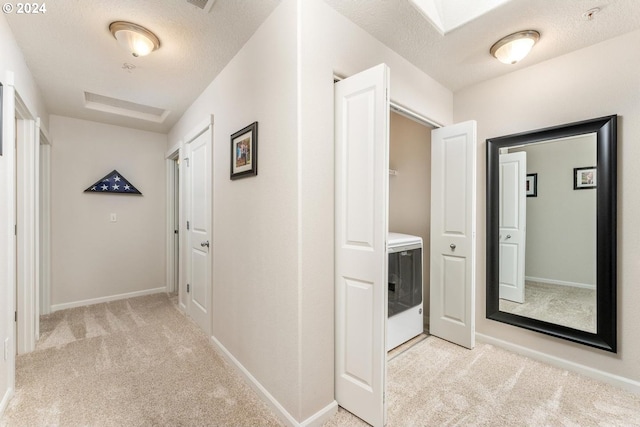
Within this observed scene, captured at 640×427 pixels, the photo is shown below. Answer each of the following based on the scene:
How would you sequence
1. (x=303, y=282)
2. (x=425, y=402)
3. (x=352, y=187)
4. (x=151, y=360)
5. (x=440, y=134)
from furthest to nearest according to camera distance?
(x=440, y=134) < (x=151, y=360) < (x=425, y=402) < (x=352, y=187) < (x=303, y=282)

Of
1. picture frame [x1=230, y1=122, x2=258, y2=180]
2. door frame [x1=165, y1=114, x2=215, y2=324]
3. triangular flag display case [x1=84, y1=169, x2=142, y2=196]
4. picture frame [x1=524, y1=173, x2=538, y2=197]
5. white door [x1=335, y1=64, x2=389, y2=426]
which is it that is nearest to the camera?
white door [x1=335, y1=64, x2=389, y2=426]

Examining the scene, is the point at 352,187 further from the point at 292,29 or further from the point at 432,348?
the point at 432,348

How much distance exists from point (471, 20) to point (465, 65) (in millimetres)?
578

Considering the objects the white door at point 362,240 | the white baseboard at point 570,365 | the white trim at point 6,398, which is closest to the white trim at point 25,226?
the white trim at point 6,398

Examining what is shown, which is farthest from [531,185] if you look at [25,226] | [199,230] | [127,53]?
[25,226]

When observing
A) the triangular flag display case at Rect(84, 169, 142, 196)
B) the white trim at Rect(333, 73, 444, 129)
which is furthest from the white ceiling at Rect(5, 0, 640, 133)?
the triangular flag display case at Rect(84, 169, 142, 196)

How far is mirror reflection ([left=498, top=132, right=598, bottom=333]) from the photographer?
6.93ft

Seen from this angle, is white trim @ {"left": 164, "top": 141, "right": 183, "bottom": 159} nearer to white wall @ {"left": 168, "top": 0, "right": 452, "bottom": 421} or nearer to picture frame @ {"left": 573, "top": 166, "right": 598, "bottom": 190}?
white wall @ {"left": 168, "top": 0, "right": 452, "bottom": 421}

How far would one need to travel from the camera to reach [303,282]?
5.07 ft

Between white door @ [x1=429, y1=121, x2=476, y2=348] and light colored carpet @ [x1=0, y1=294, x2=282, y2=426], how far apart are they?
1.78m

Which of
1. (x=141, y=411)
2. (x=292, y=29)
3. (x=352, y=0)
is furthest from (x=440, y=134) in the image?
(x=141, y=411)

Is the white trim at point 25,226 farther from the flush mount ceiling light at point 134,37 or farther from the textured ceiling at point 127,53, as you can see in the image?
the flush mount ceiling light at point 134,37

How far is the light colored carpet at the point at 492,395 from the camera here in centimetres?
164

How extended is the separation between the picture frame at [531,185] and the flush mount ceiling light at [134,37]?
309 centimetres
